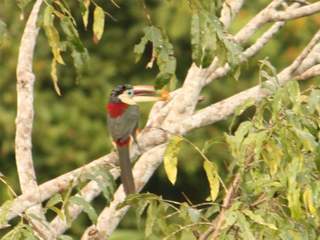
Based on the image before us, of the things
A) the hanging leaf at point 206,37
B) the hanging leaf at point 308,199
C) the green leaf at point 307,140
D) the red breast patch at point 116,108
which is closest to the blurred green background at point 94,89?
the red breast patch at point 116,108

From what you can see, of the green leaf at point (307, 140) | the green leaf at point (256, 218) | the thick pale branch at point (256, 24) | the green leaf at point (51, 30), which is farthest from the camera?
the thick pale branch at point (256, 24)

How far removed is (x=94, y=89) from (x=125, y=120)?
5.34 meters

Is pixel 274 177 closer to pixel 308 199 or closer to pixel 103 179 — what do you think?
pixel 308 199

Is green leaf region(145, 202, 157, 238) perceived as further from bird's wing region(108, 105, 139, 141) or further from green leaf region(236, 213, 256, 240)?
bird's wing region(108, 105, 139, 141)

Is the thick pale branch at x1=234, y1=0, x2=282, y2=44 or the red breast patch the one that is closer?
the thick pale branch at x1=234, y1=0, x2=282, y2=44

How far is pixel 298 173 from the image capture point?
4.37m

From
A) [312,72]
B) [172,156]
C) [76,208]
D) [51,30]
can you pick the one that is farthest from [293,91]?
[76,208]

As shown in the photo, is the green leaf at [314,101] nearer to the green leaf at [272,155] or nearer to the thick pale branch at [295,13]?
the green leaf at [272,155]

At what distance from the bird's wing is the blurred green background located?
163 inches

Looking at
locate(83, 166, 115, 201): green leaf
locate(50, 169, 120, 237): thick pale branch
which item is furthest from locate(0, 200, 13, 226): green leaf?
locate(50, 169, 120, 237): thick pale branch

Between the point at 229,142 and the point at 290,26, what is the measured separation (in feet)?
23.7

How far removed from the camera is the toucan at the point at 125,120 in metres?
5.76

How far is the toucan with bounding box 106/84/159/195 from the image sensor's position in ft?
18.9

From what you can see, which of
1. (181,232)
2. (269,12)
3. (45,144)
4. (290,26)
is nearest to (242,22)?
(290,26)
